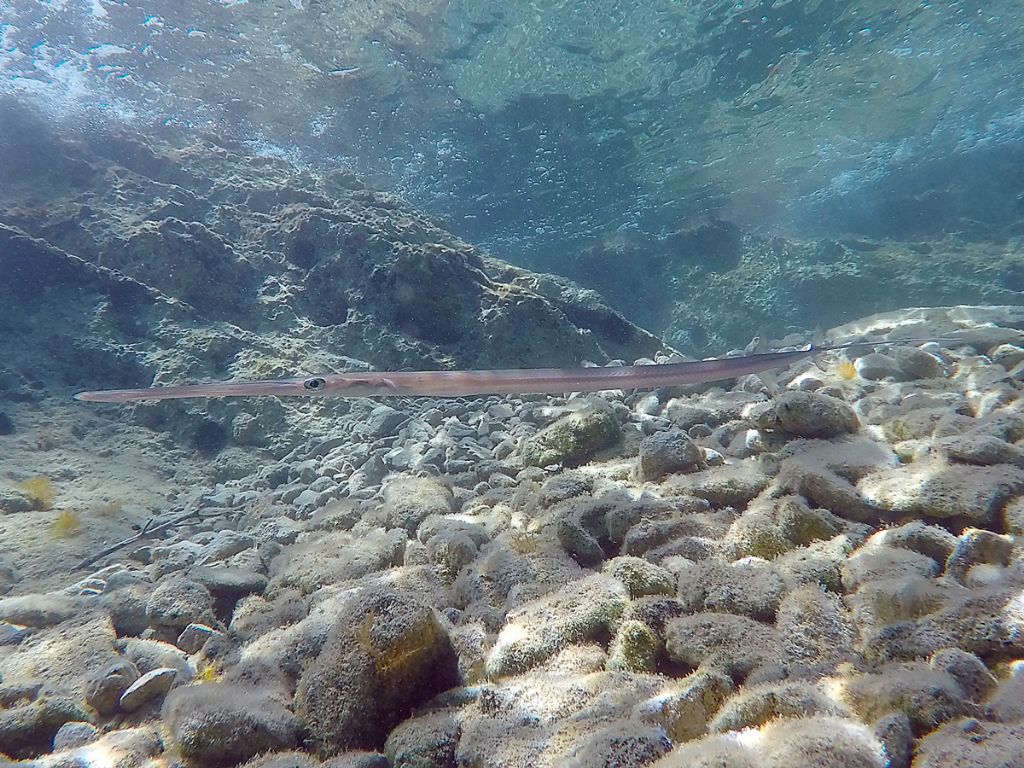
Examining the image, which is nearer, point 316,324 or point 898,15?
point 316,324

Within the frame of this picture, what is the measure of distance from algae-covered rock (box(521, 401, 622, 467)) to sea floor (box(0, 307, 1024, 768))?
19 millimetres

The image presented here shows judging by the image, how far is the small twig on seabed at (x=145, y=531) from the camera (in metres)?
4.15

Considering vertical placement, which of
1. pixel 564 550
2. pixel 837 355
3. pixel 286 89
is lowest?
pixel 564 550

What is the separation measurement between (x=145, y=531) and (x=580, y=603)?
4.14m

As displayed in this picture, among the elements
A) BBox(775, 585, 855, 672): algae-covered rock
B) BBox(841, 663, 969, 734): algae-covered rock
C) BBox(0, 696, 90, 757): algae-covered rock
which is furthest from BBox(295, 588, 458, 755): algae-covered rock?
BBox(841, 663, 969, 734): algae-covered rock

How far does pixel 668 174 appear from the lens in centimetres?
2153

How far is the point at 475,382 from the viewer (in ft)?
12.6

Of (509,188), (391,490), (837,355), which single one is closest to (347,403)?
(391,490)

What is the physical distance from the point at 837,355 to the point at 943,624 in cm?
520

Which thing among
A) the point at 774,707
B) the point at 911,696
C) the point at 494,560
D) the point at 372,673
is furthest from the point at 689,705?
the point at 494,560

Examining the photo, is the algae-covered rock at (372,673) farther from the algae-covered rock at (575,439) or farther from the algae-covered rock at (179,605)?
the algae-covered rock at (575,439)

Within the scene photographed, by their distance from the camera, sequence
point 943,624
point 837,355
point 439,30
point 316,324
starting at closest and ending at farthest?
point 943,624 → point 837,355 → point 316,324 → point 439,30

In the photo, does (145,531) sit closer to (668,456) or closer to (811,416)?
(668,456)

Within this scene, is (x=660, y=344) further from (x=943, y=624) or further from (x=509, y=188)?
(x=509, y=188)
